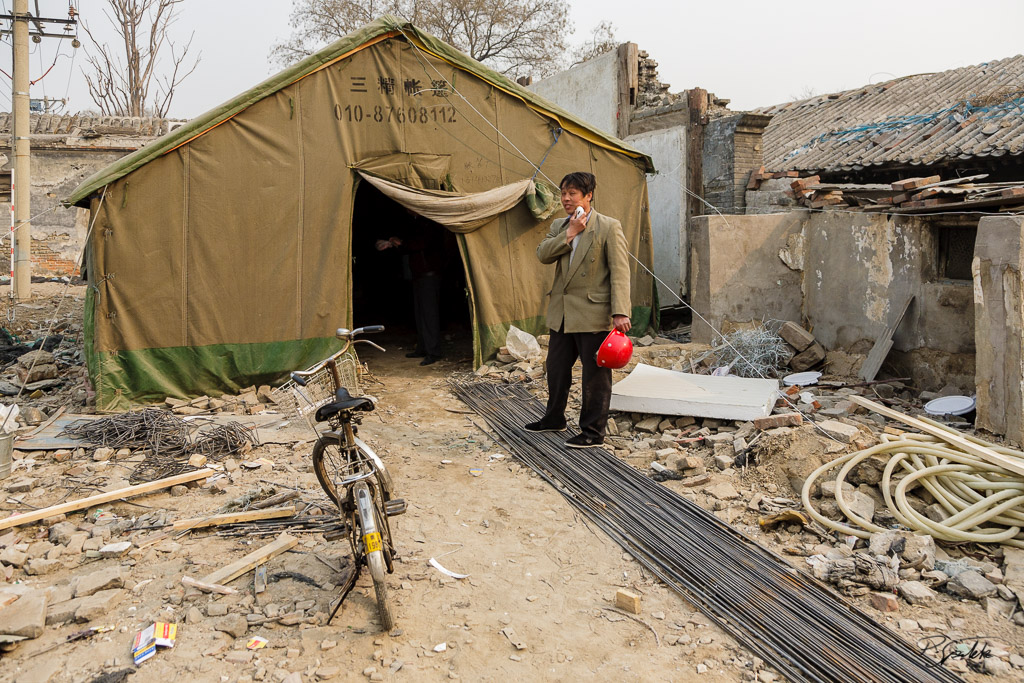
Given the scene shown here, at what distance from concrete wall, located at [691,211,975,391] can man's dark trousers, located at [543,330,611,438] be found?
3212 mm

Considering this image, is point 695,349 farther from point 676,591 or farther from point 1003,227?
point 676,591

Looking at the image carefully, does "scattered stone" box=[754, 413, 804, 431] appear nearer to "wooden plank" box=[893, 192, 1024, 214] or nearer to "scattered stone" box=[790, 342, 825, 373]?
"wooden plank" box=[893, 192, 1024, 214]

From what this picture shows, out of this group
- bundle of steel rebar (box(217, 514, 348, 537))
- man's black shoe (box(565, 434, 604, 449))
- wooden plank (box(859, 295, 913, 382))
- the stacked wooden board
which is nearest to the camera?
bundle of steel rebar (box(217, 514, 348, 537))

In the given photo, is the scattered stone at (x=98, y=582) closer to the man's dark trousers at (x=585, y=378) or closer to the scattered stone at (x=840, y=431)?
the man's dark trousers at (x=585, y=378)

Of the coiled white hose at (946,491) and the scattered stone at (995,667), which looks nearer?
the scattered stone at (995,667)

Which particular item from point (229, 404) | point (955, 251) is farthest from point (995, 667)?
point (229, 404)

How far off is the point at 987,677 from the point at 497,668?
6.06ft

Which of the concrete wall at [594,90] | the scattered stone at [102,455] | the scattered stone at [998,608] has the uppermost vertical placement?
the concrete wall at [594,90]

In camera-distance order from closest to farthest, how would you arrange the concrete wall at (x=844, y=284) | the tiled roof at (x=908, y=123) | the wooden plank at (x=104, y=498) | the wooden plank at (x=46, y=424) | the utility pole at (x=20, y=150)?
the wooden plank at (x=104, y=498) → the wooden plank at (x=46, y=424) → the concrete wall at (x=844, y=284) → the tiled roof at (x=908, y=123) → the utility pole at (x=20, y=150)

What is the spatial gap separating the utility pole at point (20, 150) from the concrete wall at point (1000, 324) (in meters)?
12.5

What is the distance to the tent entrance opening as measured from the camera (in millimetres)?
8844

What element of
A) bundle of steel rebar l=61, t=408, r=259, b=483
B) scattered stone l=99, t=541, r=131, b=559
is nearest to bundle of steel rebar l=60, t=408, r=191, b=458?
bundle of steel rebar l=61, t=408, r=259, b=483

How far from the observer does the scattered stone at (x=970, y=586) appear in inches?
140

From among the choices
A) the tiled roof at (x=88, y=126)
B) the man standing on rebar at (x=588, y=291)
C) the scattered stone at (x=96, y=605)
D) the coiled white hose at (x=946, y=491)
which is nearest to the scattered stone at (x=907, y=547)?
the coiled white hose at (x=946, y=491)
